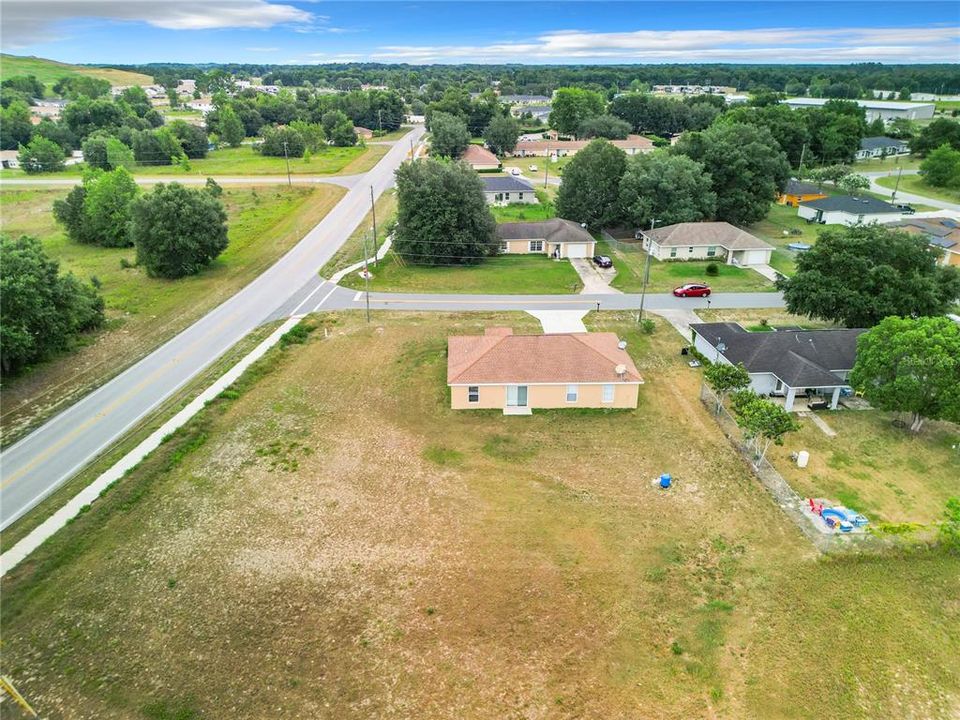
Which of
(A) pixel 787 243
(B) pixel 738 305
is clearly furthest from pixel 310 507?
(A) pixel 787 243

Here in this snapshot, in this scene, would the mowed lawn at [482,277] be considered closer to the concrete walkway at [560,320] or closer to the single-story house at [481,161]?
the concrete walkway at [560,320]

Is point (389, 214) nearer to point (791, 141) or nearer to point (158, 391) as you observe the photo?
point (158, 391)

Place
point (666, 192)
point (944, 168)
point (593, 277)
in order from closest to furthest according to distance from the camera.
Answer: point (593, 277)
point (666, 192)
point (944, 168)

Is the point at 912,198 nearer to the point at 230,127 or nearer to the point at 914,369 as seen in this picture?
the point at 914,369

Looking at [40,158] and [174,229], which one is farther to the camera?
[40,158]

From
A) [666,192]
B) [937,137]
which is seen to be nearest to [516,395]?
[666,192]

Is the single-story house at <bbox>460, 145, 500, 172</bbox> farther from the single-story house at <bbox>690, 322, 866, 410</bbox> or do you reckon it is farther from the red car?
the single-story house at <bbox>690, 322, 866, 410</bbox>
